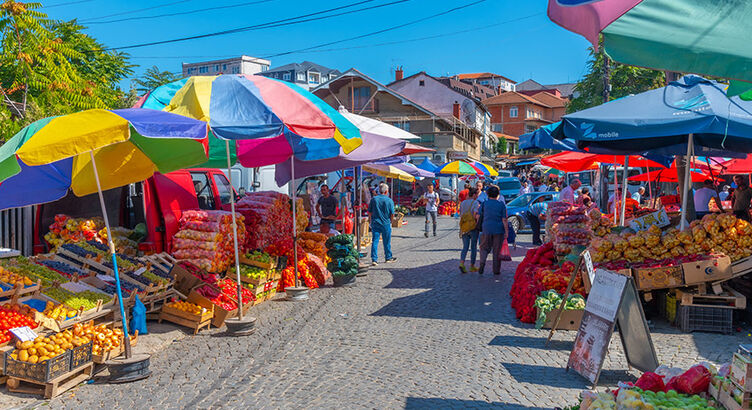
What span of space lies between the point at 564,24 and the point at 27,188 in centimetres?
668

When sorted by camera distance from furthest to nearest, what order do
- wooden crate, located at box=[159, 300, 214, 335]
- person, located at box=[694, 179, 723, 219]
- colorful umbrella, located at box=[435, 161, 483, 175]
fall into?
colorful umbrella, located at box=[435, 161, 483, 175] < person, located at box=[694, 179, 723, 219] < wooden crate, located at box=[159, 300, 214, 335]

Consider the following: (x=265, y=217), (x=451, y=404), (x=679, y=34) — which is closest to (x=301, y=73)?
(x=265, y=217)

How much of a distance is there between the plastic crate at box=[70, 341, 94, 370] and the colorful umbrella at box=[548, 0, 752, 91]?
205 inches

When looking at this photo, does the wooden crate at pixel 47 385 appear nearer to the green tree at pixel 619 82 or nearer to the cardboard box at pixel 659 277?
the cardboard box at pixel 659 277

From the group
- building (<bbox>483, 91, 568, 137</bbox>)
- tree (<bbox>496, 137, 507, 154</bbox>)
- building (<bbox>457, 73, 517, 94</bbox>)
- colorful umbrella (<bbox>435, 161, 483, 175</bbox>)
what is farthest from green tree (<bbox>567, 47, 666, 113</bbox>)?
building (<bbox>457, 73, 517, 94</bbox>)

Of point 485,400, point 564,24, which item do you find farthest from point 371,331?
point 564,24

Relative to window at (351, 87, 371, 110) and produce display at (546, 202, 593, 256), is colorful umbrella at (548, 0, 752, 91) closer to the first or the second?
produce display at (546, 202, 593, 256)

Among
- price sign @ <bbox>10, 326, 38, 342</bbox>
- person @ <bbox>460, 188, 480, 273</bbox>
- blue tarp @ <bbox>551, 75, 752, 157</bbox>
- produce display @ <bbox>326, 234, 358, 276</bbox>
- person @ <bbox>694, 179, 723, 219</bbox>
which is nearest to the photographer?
price sign @ <bbox>10, 326, 38, 342</bbox>

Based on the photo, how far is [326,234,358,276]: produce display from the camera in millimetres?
11078

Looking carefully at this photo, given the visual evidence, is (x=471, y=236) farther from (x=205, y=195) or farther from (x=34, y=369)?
(x=34, y=369)

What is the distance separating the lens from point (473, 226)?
12.2m

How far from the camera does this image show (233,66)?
284 feet

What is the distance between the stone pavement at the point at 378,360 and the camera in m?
5.35

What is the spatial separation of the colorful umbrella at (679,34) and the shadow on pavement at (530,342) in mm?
4768
